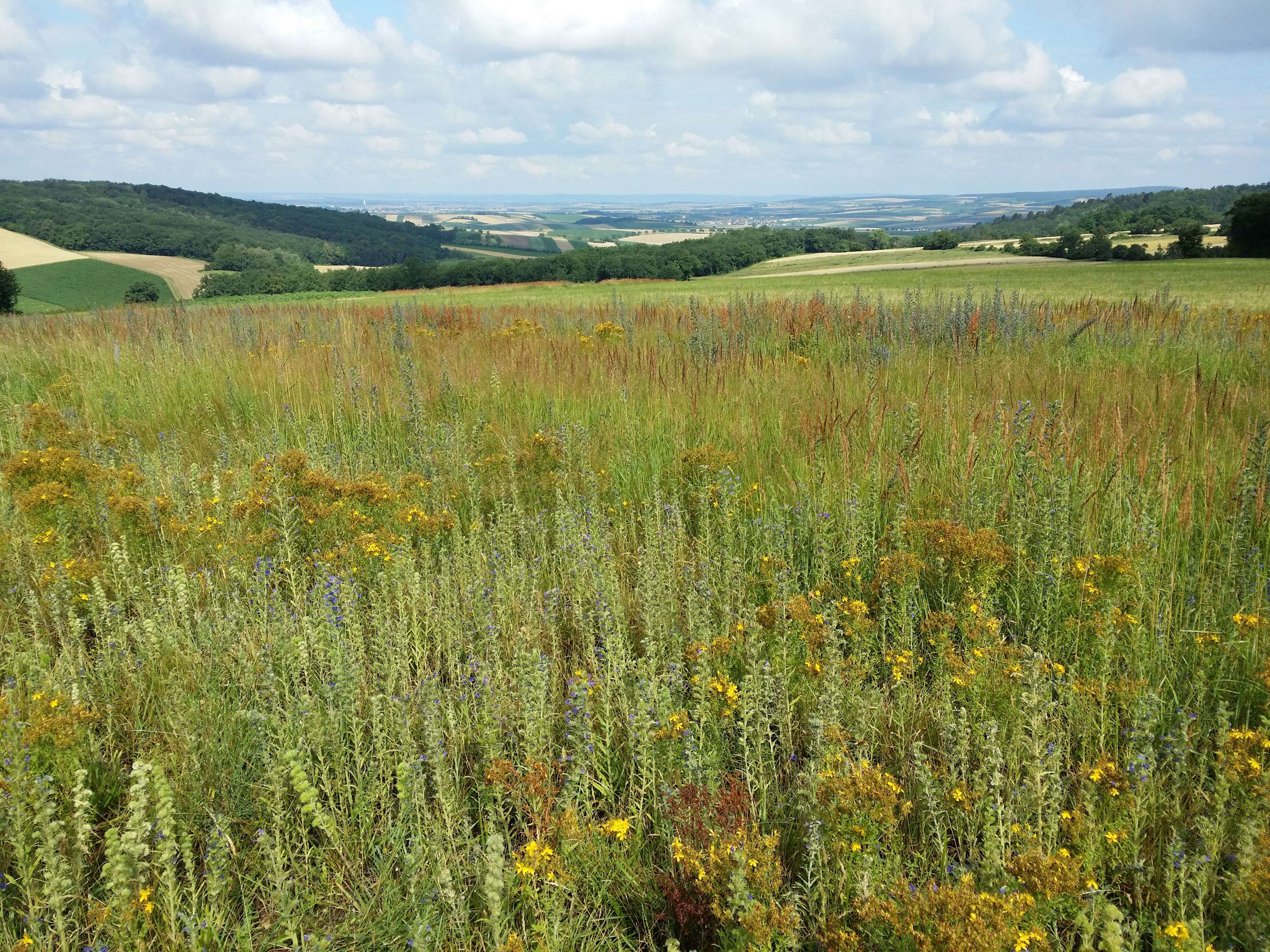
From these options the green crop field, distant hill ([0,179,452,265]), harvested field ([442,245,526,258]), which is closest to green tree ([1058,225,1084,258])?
the green crop field

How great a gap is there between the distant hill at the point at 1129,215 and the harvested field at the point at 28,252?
264ft

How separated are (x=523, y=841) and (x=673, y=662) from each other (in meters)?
0.93

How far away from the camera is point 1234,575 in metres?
3.35

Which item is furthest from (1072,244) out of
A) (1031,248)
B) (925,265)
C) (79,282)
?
(79,282)

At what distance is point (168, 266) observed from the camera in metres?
73.4

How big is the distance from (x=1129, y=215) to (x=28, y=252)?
95.8 metres

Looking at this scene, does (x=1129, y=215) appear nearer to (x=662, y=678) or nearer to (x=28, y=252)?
(x=662, y=678)

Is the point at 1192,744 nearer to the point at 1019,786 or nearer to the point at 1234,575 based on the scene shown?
the point at 1019,786

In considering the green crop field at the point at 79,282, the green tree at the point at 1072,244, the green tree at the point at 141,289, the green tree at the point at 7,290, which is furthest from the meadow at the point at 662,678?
the green crop field at the point at 79,282

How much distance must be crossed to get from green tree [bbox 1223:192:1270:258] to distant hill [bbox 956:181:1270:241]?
25.0 feet

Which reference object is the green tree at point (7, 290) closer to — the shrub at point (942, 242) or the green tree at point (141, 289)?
the green tree at point (141, 289)

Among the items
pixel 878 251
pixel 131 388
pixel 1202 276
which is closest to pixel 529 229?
pixel 878 251

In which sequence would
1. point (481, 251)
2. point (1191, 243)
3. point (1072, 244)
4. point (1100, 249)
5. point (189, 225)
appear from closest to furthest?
point (1191, 243), point (1100, 249), point (1072, 244), point (189, 225), point (481, 251)

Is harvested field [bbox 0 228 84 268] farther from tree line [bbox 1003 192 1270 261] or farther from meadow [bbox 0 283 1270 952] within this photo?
tree line [bbox 1003 192 1270 261]
